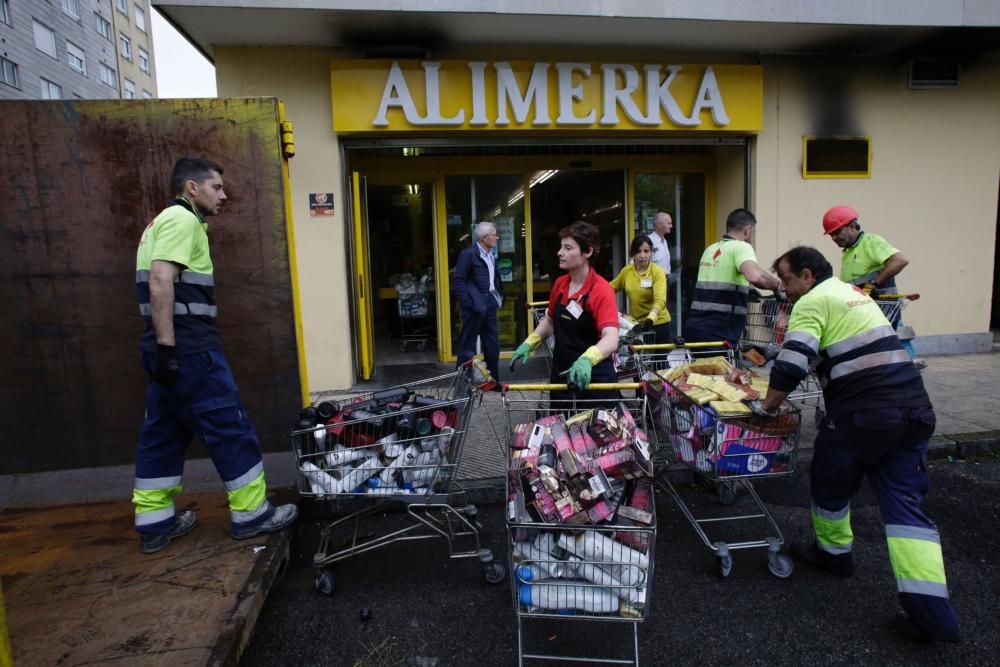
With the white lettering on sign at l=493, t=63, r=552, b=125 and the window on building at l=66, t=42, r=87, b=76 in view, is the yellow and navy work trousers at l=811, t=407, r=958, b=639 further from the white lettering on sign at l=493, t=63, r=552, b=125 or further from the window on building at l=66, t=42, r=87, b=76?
the window on building at l=66, t=42, r=87, b=76

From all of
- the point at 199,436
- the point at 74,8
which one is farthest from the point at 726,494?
the point at 74,8

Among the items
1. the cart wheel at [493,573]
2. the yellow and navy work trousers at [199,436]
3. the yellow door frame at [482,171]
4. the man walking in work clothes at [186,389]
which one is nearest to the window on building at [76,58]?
the yellow door frame at [482,171]

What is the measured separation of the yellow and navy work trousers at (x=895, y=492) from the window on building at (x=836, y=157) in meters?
6.04

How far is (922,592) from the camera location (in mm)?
2539

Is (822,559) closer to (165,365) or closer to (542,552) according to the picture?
(542,552)

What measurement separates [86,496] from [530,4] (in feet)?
19.8

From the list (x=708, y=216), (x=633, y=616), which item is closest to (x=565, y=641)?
(x=633, y=616)

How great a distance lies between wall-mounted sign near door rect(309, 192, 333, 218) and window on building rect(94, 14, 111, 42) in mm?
40245

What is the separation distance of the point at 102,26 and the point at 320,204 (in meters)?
42.8

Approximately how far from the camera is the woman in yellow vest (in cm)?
538

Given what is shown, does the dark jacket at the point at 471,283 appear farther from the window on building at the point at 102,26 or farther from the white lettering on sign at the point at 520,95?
the window on building at the point at 102,26

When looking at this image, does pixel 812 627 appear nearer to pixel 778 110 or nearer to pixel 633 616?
pixel 633 616

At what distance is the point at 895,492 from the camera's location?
2.75 m

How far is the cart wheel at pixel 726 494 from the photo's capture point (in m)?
3.97
